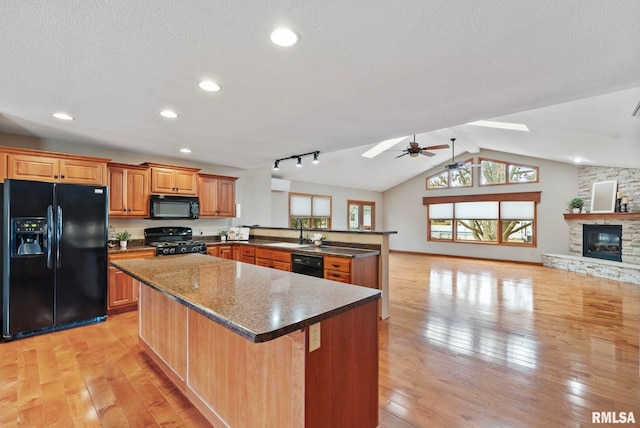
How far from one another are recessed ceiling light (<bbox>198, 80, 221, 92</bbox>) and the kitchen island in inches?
57.7

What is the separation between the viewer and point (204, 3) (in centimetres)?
141

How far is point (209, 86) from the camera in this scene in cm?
233

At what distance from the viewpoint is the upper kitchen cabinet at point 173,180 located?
4.62 metres

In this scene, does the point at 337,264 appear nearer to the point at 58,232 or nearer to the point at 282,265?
the point at 282,265

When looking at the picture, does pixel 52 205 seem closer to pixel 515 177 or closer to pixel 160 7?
pixel 160 7

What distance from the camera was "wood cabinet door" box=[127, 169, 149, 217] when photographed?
14.4 ft

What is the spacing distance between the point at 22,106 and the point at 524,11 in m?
3.97

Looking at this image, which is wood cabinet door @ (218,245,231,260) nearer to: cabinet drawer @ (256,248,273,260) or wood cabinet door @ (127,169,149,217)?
cabinet drawer @ (256,248,273,260)

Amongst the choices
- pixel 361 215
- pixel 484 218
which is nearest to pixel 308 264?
pixel 484 218

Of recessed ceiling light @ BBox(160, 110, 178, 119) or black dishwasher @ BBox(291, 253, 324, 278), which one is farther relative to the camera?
black dishwasher @ BBox(291, 253, 324, 278)

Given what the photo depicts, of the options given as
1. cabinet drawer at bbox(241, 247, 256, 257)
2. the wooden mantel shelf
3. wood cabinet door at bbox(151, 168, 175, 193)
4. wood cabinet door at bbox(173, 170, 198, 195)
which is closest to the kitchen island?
cabinet drawer at bbox(241, 247, 256, 257)

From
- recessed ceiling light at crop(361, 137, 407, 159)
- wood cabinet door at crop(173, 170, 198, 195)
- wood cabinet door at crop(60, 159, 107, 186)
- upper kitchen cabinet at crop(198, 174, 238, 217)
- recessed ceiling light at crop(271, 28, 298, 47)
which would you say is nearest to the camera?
recessed ceiling light at crop(271, 28, 298, 47)

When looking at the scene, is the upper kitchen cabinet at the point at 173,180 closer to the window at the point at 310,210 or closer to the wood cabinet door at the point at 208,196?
the wood cabinet door at the point at 208,196

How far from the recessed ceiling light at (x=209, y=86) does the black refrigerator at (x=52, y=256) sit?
7.64 ft
